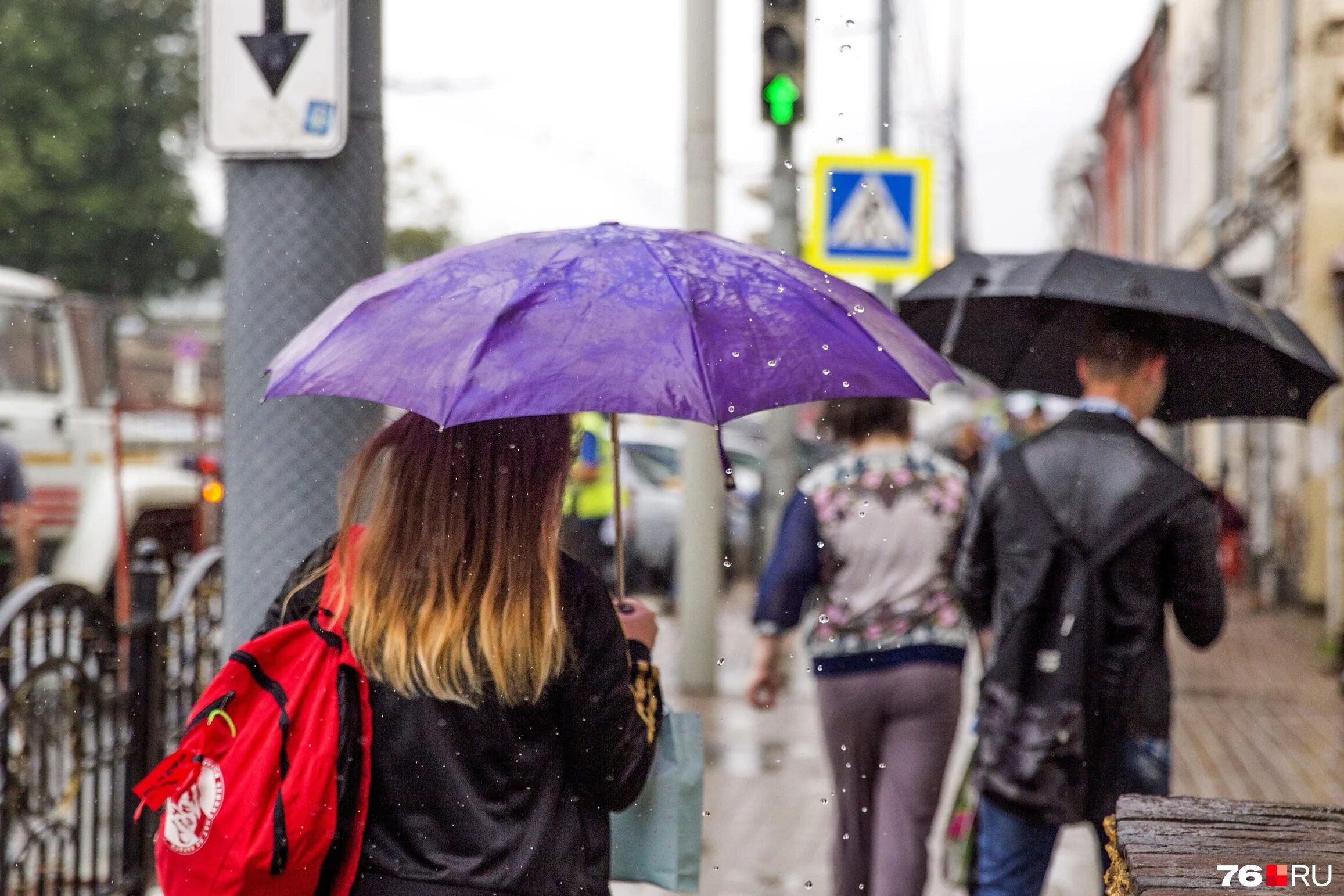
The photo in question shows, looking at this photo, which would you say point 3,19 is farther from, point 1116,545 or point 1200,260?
point 1116,545

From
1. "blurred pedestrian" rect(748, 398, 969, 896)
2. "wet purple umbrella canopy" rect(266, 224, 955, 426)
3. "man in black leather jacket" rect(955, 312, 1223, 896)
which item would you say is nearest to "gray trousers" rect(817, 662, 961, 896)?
"blurred pedestrian" rect(748, 398, 969, 896)

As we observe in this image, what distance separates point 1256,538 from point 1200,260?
198 inches

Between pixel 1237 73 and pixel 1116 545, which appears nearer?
pixel 1116 545

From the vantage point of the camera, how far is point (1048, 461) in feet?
12.3

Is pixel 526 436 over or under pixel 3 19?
under

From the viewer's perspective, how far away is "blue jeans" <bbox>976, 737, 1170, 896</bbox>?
3676 mm

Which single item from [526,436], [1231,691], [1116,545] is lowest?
[1231,691]

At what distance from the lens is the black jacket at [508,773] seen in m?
2.36

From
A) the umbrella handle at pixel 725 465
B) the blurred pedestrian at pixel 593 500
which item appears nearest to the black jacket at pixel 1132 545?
the umbrella handle at pixel 725 465

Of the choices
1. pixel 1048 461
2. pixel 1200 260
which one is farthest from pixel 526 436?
pixel 1200 260

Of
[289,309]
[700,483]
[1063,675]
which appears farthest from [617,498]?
[700,483]

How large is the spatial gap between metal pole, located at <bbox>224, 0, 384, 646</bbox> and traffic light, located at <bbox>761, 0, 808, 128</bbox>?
4.93 metres

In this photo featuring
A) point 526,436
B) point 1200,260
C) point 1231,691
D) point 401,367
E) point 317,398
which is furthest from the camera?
point 1200,260

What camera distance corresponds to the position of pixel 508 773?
94.5 inches
